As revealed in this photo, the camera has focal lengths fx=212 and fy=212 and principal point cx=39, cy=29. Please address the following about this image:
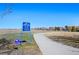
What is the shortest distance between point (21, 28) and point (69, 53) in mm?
377

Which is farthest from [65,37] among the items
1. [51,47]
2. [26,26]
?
[26,26]

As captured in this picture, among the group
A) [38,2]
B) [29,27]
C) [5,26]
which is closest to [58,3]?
[38,2]

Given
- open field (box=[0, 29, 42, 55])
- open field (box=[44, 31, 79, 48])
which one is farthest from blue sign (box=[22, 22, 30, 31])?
open field (box=[44, 31, 79, 48])

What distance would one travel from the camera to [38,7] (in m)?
1.49

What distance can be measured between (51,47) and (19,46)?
22cm

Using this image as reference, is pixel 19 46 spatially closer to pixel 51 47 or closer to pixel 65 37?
pixel 51 47

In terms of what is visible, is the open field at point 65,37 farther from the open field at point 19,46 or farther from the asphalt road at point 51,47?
the open field at point 19,46

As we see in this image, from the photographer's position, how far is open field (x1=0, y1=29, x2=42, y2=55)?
1.47m

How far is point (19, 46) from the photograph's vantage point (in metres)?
1.48

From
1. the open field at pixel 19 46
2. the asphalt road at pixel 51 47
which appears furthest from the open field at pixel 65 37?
the open field at pixel 19 46

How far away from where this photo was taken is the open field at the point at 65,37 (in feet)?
4.89

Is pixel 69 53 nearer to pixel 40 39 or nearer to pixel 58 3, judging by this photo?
pixel 40 39

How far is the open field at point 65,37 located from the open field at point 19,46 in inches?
5.1

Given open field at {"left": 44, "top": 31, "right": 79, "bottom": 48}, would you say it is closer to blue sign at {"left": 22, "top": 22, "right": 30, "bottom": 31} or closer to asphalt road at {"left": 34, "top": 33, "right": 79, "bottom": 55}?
asphalt road at {"left": 34, "top": 33, "right": 79, "bottom": 55}
